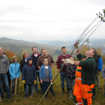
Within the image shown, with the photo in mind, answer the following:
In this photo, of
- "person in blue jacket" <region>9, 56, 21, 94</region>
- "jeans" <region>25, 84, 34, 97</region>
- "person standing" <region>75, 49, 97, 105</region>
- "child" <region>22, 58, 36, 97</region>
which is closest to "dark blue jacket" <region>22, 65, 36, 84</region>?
"child" <region>22, 58, 36, 97</region>

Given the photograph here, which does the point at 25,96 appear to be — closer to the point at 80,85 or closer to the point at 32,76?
the point at 32,76

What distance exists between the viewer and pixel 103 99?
253 inches

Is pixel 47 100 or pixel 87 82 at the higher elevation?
pixel 87 82

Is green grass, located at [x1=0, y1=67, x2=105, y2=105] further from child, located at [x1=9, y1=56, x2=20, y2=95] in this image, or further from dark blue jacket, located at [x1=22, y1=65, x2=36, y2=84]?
dark blue jacket, located at [x1=22, y1=65, x2=36, y2=84]

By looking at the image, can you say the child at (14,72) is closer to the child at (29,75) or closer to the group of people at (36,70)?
the group of people at (36,70)

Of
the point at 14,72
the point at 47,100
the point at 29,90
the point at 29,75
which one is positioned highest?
the point at 14,72

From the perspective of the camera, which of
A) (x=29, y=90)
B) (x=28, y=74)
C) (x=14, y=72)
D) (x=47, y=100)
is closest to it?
(x=47, y=100)

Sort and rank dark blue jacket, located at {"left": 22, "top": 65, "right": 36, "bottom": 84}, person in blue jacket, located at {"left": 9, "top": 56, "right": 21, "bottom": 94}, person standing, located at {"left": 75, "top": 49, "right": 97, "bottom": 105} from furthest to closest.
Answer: person in blue jacket, located at {"left": 9, "top": 56, "right": 21, "bottom": 94} → dark blue jacket, located at {"left": 22, "top": 65, "right": 36, "bottom": 84} → person standing, located at {"left": 75, "top": 49, "right": 97, "bottom": 105}

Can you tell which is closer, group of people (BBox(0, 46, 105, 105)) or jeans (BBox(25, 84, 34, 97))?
group of people (BBox(0, 46, 105, 105))

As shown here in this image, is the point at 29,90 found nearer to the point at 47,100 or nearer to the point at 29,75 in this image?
the point at 29,75

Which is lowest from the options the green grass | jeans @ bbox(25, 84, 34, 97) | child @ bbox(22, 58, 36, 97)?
the green grass

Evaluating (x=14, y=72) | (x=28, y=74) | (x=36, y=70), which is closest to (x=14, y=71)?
(x=14, y=72)

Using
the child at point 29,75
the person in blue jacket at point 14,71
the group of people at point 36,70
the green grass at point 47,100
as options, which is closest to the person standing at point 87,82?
the group of people at point 36,70

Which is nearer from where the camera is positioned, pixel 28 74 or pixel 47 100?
pixel 47 100
